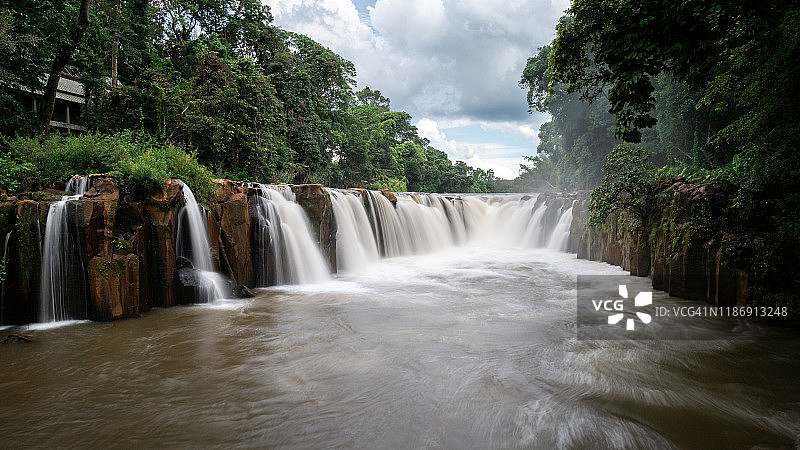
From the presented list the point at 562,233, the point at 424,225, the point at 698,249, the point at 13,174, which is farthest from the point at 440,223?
the point at 13,174

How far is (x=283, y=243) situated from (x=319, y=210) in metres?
1.66

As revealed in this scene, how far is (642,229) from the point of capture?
30.7 feet

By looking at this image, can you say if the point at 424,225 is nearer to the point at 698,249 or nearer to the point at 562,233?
the point at 562,233

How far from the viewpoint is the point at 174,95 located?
1356 centimetres

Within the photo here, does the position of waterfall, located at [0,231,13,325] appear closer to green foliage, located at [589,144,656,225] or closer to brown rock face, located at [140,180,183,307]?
brown rock face, located at [140,180,183,307]

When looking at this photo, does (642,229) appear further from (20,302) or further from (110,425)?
(20,302)

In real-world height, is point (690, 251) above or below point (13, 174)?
below

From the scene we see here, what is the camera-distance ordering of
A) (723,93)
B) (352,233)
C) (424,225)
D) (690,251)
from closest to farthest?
(690,251)
(723,93)
(352,233)
(424,225)

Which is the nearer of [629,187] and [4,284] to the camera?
[4,284]

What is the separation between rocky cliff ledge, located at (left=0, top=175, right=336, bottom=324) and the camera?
5.75 meters

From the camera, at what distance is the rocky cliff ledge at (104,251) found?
575 cm

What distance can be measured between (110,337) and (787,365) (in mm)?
8752
